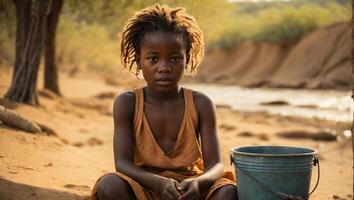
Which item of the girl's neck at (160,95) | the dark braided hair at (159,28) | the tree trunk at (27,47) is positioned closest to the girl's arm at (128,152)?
the girl's neck at (160,95)

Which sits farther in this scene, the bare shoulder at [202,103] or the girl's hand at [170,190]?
the bare shoulder at [202,103]

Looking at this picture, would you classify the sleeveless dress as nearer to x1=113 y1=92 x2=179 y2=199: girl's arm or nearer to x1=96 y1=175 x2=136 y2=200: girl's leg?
x1=113 y1=92 x2=179 y2=199: girl's arm

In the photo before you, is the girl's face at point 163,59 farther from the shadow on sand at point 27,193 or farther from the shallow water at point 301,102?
the shallow water at point 301,102

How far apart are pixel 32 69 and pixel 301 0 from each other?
56.9m

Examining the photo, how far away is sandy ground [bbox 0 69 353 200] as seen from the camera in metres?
3.93

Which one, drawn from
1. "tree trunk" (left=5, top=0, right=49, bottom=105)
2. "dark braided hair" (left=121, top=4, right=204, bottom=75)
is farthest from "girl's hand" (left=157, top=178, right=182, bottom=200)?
"tree trunk" (left=5, top=0, right=49, bottom=105)

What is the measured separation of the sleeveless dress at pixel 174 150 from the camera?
3314 millimetres

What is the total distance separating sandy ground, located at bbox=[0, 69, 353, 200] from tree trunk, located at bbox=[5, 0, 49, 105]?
35cm

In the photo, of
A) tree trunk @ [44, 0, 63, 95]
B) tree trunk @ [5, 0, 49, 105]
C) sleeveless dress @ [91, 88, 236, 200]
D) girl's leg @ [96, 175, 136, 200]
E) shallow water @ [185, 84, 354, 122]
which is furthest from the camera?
shallow water @ [185, 84, 354, 122]

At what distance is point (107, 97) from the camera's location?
16.2 m

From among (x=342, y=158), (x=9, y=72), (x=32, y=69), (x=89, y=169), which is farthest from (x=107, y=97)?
(x=89, y=169)

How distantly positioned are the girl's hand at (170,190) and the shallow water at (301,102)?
29.6 feet

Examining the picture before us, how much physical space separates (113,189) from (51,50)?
936 centimetres

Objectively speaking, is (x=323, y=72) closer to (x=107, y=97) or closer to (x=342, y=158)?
(x=107, y=97)
